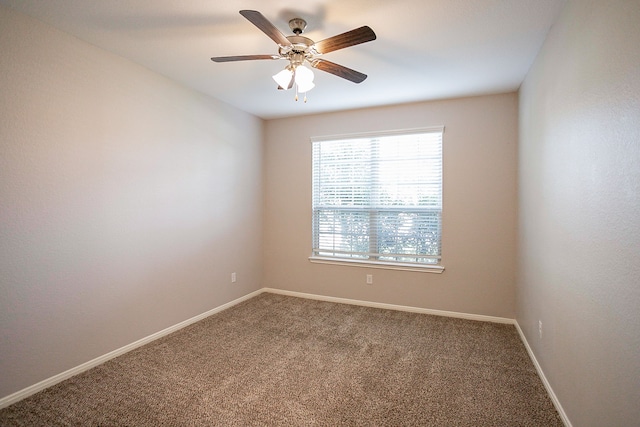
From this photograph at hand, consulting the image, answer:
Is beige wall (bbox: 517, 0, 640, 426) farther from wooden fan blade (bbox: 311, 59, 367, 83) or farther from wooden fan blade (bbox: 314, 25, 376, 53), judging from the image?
wooden fan blade (bbox: 311, 59, 367, 83)

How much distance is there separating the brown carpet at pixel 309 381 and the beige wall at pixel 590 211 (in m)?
0.40

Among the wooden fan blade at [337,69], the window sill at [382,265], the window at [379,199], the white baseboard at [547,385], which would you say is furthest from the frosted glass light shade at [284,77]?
the white baseboard at [547,385]

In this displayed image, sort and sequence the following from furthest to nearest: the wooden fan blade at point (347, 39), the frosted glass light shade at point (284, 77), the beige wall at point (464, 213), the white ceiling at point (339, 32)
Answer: the beige wall at point (464, 213) < the frosted glass light shade at point (284, 77) < the white ceiling at point (339, 32) < the wooden fan blade at point (347, 39)

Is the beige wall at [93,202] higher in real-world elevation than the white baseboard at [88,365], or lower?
higher

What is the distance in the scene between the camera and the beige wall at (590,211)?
49.8 inches

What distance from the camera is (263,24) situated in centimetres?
176

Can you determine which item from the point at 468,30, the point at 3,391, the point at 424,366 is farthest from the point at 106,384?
the point at 468,30

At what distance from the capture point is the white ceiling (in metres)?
2.06

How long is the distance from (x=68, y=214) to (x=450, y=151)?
3766 millimetres

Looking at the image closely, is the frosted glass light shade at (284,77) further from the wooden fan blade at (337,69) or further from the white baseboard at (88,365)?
the white baseboard at (88,365)

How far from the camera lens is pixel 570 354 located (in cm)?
185

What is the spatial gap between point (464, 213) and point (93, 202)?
12.1 feet

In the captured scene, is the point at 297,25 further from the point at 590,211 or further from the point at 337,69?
the point at 590,211

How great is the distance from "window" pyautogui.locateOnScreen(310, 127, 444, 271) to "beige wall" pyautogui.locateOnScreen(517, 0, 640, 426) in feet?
4.60
